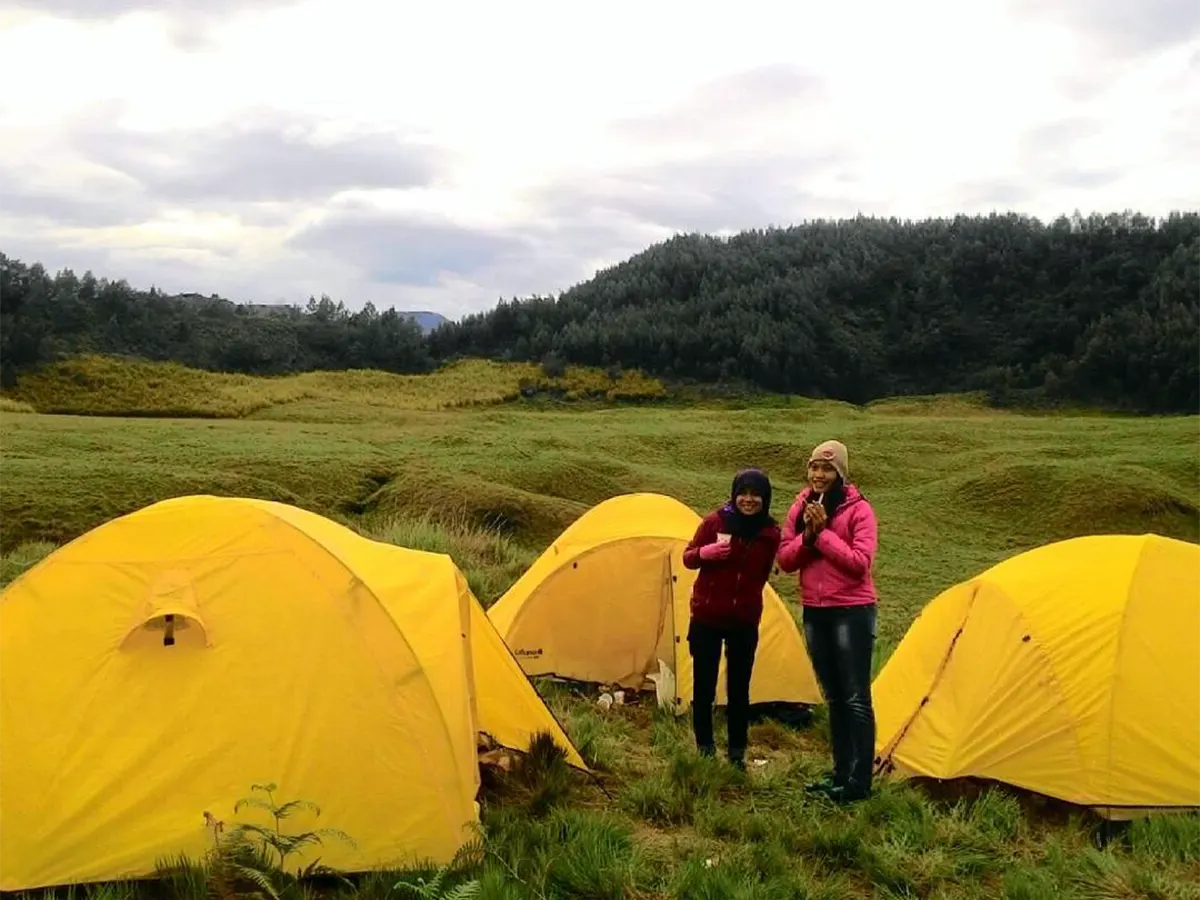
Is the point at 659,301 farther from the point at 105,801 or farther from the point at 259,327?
the point at 105,801

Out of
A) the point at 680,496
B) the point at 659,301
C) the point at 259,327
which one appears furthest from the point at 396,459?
the point at 659,301

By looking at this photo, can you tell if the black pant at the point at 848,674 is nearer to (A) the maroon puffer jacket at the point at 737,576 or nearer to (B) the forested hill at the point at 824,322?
(A) the maroon puffer jacket at the point at 737,576

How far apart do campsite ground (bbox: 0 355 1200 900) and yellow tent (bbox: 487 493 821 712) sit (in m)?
0.47

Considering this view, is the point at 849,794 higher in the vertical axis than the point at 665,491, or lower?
lower

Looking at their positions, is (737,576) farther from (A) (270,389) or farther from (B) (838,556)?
Result: (A) (270,389)

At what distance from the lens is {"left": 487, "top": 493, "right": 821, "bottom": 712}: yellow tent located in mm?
9148

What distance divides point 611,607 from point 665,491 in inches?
415

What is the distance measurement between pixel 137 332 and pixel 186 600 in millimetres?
37821

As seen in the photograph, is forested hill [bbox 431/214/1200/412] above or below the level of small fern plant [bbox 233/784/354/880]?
above

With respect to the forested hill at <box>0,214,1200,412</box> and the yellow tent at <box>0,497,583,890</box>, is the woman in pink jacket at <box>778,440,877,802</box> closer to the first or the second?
the yellow tent at <box>0,497,583,890</box>

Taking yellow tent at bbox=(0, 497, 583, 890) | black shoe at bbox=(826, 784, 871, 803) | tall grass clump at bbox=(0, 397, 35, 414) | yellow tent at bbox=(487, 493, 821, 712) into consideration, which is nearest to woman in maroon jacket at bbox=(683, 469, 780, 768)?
black shoe at bbox=(826, 784, 871, 803)

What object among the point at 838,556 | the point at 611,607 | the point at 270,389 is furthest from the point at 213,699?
the point at 270,389

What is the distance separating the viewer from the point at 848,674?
6254 millimetres

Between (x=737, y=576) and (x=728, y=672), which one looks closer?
(x=737, y=576)
